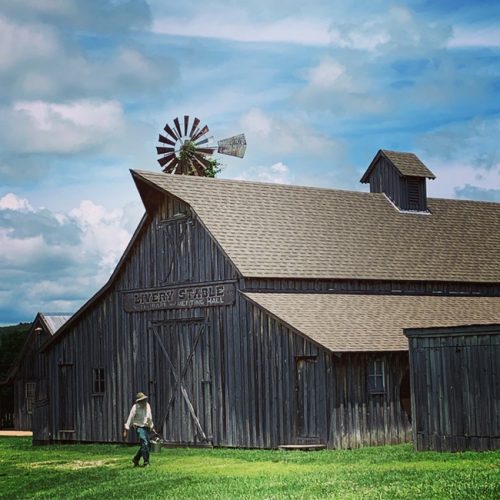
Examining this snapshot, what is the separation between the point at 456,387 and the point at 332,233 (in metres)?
14.0

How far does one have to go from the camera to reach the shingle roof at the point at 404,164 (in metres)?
49.2

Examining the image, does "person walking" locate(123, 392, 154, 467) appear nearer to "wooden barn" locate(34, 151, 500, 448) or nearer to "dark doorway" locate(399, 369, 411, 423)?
"wooden barn" locate(34, 151, 500, 448)

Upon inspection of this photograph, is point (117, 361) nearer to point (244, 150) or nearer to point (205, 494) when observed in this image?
point (244, 150)

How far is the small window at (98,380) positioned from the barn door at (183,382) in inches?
140

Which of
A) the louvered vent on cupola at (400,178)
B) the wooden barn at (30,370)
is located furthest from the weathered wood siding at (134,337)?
the wooden barn at (30,370)

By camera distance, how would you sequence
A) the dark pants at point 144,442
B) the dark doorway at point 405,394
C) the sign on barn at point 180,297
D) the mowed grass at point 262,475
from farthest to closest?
the sign on barn at point 180,297, the dark doorway at point 405,394, the dark pants at point 144,442, the mowed grass at point 262,475

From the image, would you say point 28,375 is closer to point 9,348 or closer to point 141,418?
point 9,348

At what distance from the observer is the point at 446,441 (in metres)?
29.7

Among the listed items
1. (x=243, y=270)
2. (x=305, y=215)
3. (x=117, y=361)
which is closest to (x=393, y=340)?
(x=243, y=270)

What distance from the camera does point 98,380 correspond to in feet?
144

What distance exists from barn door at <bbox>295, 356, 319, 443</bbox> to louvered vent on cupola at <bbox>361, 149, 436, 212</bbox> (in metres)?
14.6

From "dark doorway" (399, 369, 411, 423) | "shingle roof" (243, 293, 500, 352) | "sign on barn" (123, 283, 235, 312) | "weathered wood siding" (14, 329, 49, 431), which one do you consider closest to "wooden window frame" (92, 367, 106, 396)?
"sign on barn" (123, 283, 235, 312)

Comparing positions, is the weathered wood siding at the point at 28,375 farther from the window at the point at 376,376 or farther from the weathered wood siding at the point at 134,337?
the window at the point at 376,376

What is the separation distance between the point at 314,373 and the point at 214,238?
6.19 meters
